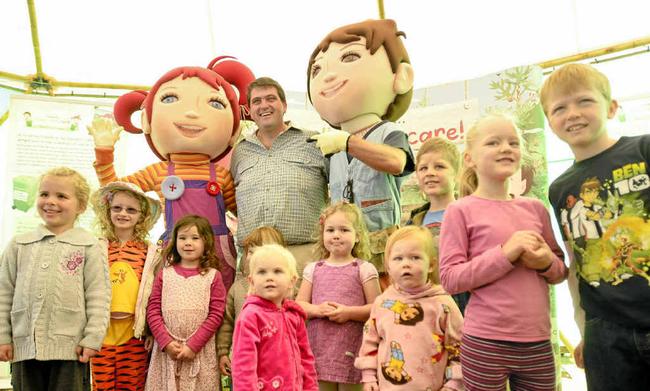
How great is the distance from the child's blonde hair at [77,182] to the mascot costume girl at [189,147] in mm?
321

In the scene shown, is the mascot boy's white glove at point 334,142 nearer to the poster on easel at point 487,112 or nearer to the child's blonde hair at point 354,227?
the child's blonde hair at point 354,227

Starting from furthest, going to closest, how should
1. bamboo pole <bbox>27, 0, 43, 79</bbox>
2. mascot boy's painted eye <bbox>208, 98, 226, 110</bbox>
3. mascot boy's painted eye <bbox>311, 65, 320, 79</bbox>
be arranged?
1. bamboo pole <bbox>27, 0, 43, 79</bbox>
2. mascot boy's painted eye <bbox>208, 98, 226, 110</bbox>
3. mascot boy's painted eye <bbox>311, 65, 320, 79</bbox>

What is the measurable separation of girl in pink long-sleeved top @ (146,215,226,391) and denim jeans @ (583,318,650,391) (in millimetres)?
1310

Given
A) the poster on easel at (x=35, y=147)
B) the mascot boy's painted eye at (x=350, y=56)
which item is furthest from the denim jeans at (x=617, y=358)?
the poster on easel at (x=35, y=147)

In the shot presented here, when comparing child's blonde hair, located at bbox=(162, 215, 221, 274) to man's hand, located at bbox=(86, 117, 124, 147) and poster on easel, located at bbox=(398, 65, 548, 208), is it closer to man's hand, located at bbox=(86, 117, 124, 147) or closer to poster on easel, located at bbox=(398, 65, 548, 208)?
man's hand, located at bbox=(86, 117, 124, 147)

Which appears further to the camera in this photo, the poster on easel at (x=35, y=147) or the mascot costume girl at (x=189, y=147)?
the poster on easel at (x=35, y=147)

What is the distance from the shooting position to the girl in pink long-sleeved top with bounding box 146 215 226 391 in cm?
221

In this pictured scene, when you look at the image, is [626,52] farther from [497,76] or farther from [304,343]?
[304,343]

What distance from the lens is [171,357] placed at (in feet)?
7.24

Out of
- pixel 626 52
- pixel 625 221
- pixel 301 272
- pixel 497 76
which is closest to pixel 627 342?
pixel 625 221

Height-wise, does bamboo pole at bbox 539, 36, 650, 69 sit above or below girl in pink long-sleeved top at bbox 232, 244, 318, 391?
above

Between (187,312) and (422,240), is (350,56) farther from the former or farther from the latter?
(187,312)

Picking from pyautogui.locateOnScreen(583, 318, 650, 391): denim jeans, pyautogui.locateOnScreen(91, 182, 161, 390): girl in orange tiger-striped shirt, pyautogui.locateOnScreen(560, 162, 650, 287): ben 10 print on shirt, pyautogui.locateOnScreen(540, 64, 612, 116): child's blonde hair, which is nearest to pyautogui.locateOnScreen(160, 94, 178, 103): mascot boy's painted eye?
pyautogui.locateOnScreen(91, 182, 161, 390): girl in orange tiger-striped shirt

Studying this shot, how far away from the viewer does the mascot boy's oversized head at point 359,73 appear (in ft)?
7.89
